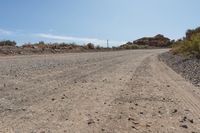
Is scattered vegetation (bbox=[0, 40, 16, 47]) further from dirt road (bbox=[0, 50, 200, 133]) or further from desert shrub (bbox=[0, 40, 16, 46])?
dirt road (bbox=[0, 50, 200, 133])

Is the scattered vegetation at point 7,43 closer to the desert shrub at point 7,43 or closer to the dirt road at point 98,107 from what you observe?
the desert shrub at point 7,43

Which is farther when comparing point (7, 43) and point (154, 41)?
point (154, 41)

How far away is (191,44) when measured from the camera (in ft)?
101

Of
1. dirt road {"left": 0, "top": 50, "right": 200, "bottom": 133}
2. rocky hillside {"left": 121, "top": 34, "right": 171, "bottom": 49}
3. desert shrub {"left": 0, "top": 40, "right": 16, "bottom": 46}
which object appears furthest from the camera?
rocky hillside {"left": 121, "top": 34, "right": 171, "bottom": 49}

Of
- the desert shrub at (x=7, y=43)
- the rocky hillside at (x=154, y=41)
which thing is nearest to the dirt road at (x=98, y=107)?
the desert shrub at (x=7, y=43)

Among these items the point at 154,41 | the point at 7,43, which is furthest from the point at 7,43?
the point at 154,41

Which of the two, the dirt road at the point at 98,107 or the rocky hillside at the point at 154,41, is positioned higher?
the dirt road at the point at 98,107

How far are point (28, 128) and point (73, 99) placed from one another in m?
3.16

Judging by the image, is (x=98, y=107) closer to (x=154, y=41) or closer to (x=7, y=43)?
(x=7, y=43)

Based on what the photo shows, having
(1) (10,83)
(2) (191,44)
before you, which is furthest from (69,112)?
(2) (191,44)

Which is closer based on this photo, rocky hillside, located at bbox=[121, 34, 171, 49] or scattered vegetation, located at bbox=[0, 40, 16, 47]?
scattered vegetation, located at bbox=[0, 40, 16, 47]

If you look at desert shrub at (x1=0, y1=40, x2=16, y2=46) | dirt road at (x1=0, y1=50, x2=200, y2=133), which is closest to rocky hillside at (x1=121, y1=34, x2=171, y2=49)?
desert shrub at (x1=0, y1=40, x2=16, y2=46)

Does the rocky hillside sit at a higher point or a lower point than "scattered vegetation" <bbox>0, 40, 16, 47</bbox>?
lower

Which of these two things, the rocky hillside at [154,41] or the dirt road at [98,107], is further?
the rocky hillside at [154,41]
